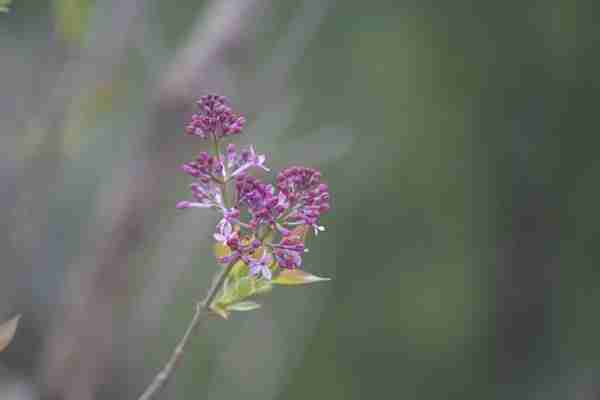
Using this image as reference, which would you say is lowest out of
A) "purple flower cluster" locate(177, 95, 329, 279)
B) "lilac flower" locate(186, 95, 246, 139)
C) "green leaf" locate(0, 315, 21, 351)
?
"green leaf" locate(0, 315, 21, 351)

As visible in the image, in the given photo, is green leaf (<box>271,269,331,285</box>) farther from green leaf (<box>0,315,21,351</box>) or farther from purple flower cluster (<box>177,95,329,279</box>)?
green leaf (<box>0,315,21,351</box>)

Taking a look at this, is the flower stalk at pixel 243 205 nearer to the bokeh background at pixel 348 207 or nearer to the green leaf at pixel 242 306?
the green leaf at pixel 242 306

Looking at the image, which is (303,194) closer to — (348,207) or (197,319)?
(197,319)

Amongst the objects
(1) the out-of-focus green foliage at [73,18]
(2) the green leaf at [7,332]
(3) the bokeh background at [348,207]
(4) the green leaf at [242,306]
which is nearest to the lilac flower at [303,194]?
(4) the green leaf at [242,306]

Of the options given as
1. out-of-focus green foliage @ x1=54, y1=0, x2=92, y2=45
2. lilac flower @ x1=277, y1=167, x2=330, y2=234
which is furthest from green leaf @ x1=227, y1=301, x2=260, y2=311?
out-of-focus green foliage @ x1=54, y1=0, x2=92, y2=45

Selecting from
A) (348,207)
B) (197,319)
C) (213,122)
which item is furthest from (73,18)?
(348,207)

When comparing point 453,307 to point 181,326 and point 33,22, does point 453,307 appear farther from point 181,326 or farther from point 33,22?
point 33,22

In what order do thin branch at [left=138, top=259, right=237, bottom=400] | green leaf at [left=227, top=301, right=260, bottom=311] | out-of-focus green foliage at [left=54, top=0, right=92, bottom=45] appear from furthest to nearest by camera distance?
out-of-focus green foliage at [left=54, top=0, right=92, bottom=45] < green leaf at [left=227, top=301, right=260, bottom=311] < thin branch at [left=138, top=259, right=237, bottom=400]
